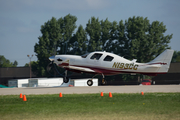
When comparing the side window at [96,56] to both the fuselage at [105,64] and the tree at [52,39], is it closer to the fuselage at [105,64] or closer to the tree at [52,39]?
the fuselage at [105,64]

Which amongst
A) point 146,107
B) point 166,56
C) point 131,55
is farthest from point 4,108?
point 131,55

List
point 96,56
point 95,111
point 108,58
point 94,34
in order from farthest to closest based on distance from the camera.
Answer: point 94,34
point 96,56
point 108,58
point 95,111

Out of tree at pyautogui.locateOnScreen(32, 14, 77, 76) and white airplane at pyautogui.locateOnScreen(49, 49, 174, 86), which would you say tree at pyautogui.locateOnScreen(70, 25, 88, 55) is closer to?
tree at pyautogui.locateOnScreen(32, 14, 77, 76)

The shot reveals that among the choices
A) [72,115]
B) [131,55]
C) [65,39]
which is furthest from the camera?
[65,39]

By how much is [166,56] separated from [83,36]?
53.3m

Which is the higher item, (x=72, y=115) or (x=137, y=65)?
(x=137, y=65)

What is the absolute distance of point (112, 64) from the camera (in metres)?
28.4

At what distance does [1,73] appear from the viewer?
98.8 meters

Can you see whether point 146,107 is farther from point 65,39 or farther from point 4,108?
point 65,39

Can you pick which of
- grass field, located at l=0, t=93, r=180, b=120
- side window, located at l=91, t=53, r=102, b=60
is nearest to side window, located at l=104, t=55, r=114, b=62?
side window, located at l=91, t=53, r=102, b=60

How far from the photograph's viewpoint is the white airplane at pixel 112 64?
2752 cm

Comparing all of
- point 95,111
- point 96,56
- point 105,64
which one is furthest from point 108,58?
point 95,111

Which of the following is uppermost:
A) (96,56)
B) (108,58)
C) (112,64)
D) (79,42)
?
(79,42)

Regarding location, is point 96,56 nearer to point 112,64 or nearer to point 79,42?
point 112,64
